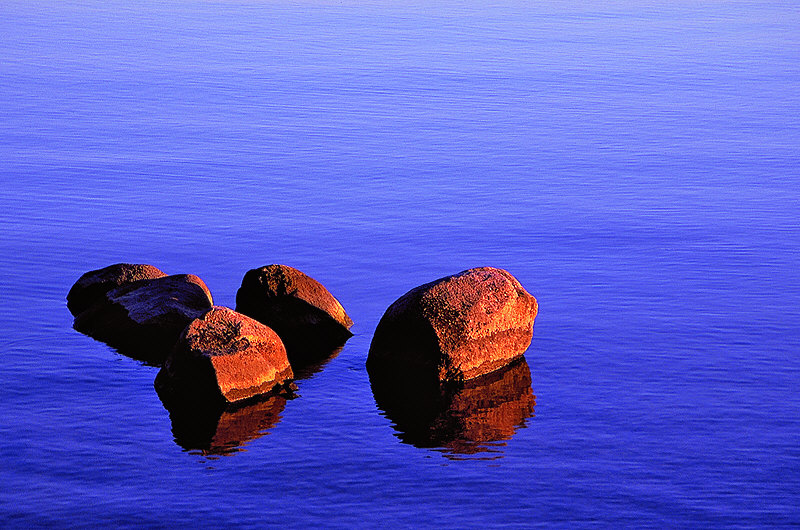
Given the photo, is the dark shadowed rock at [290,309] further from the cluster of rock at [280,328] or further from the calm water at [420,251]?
the calm water at [420,251]

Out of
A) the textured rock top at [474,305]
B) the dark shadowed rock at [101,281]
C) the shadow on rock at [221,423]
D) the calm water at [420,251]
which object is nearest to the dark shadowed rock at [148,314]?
the dark shadowed rock at [101,281]

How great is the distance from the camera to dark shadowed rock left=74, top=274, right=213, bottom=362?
19.1m

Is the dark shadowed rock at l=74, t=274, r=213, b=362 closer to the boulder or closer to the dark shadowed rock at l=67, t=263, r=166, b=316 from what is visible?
the dark shadowed rock at l=67, t=263, r=166, b=316

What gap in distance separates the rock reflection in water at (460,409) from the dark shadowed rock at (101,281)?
4844 mm

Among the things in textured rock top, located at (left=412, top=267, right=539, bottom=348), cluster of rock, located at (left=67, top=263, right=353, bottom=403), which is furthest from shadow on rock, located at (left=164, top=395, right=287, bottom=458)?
textured rock top, located at (left=412, top=267, right=539, bottom=348)

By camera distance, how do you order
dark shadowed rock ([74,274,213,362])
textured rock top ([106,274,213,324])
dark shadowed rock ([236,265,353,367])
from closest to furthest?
dark shadowed rock ([74,274,213,362]) → textured rock top ([106,274,213,324]) → dark shadowed rock ([236,265,353,367])

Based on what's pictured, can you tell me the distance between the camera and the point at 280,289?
19.6 meters

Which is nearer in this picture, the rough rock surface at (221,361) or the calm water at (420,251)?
the calm water at (420,251)

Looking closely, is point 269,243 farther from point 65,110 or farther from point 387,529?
point 65,110

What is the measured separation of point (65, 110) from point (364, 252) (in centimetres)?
1943

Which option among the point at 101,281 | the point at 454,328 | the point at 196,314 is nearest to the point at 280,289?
the point at 196,314

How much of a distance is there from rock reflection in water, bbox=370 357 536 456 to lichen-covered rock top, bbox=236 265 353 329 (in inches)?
83.9

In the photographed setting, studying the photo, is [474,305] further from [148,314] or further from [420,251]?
[420,251]

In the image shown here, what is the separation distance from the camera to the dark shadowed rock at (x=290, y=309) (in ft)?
64.2
